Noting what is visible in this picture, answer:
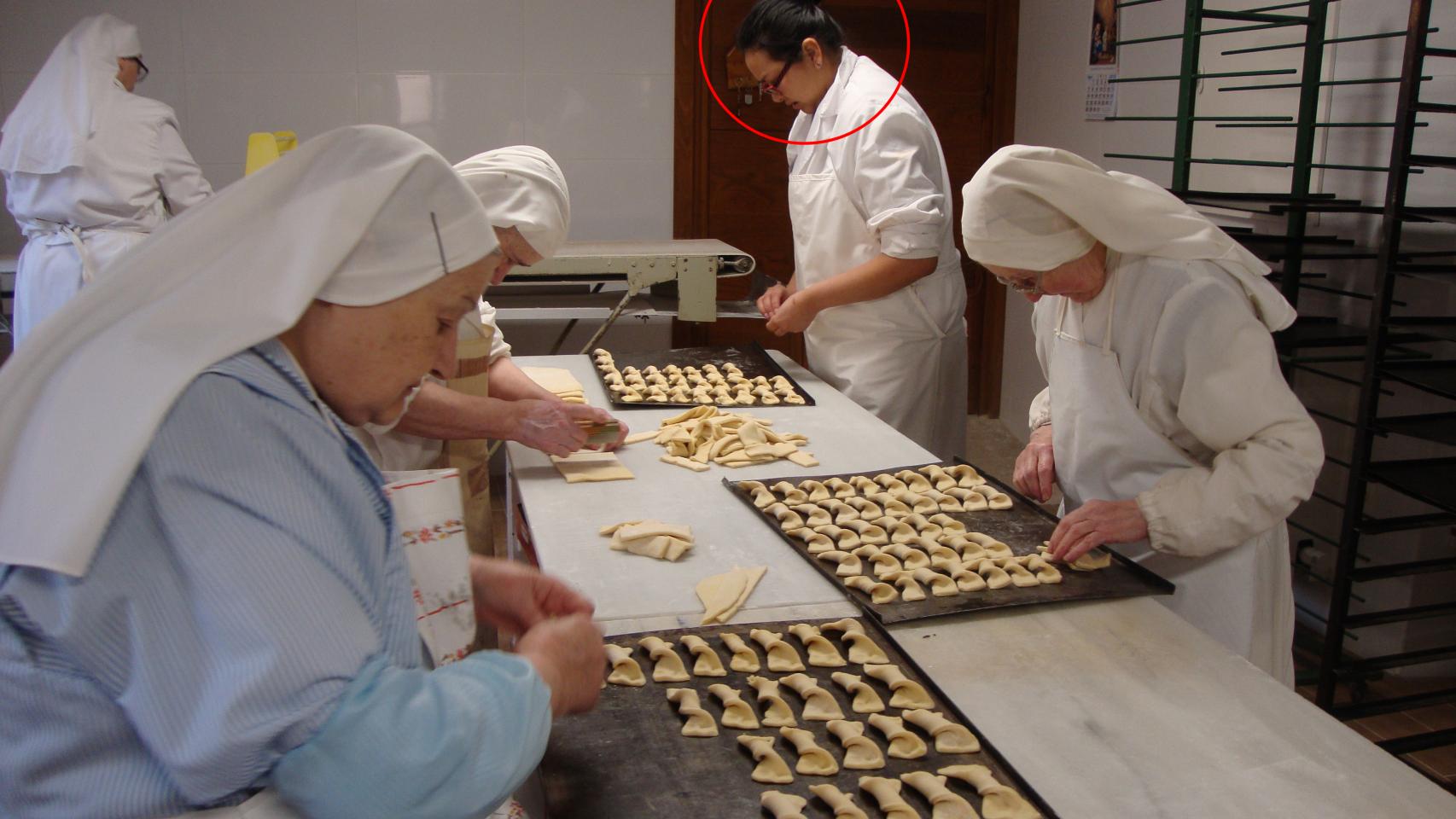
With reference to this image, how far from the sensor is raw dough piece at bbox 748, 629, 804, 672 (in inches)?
62.6

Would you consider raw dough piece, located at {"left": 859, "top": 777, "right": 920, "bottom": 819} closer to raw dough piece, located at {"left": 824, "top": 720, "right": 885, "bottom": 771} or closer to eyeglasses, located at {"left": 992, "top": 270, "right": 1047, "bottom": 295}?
raw dough piece, located at {"left": 824, "top": 720, "right": 885, "bottom": 771}

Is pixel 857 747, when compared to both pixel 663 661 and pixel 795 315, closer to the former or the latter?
pixel 663 661

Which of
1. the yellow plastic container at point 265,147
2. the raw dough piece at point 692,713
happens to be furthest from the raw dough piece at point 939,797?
the yellow plastic container at point 265,147

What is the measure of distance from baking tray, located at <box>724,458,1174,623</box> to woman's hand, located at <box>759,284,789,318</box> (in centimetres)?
156

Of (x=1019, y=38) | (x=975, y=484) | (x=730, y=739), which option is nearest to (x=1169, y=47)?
(x=1019, y=38)

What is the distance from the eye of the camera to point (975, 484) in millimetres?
2328

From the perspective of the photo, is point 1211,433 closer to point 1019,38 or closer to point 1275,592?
point 1275,592

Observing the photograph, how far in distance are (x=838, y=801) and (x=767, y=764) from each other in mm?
105

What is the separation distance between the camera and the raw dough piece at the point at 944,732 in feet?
4.46

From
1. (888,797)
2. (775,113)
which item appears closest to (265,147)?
(775,113)

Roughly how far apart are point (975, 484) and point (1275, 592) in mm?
596

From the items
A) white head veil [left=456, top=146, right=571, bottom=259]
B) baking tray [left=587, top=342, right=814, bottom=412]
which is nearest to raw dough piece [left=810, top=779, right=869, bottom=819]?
white head veil [left=456, top=146, right=571, bottom=259]

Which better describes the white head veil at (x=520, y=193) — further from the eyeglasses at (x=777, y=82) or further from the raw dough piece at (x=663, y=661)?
the eyeglasses at (x=777, y=82)

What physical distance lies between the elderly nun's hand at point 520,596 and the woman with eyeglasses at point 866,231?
2.00 meters
